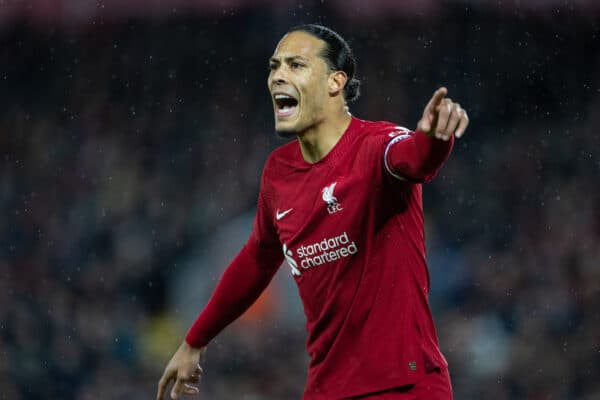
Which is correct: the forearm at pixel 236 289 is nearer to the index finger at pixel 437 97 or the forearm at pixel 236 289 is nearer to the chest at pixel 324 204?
the chest at pixel 324 204

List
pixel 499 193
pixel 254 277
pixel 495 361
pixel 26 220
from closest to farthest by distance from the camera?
pixel 254 277 < pixel 495 361 < pixel 499 193 < pixel 26 220

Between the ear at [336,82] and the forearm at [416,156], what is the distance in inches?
23.2

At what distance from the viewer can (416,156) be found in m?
2.83

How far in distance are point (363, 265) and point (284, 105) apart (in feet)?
2.64

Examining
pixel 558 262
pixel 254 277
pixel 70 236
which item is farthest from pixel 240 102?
pixel 254 277

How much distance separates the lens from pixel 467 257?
7879 mm

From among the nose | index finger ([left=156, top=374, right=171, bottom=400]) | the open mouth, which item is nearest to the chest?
the open mouth

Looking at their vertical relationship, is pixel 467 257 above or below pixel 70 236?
below

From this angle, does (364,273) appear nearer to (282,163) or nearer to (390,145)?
(390,145)

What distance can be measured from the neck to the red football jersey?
3.3 inches

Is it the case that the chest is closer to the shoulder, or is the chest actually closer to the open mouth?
the shoulder

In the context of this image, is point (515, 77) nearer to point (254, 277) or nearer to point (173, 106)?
point (173, 106)

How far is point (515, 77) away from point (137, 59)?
3627mm

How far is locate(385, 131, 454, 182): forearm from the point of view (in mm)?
2754
